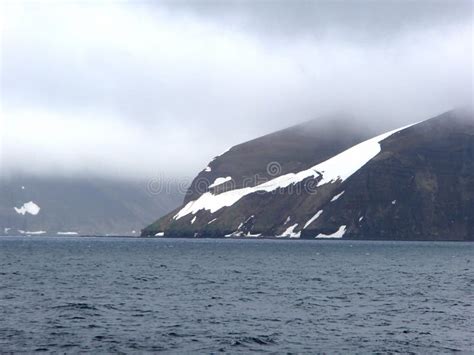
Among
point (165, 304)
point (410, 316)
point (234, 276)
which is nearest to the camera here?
point (410, 316)

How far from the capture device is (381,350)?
48.6m

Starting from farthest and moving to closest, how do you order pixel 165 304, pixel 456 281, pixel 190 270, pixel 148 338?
pixel 190 270 → pixel 456 281 → pixel 165 304 → pixel 148 338

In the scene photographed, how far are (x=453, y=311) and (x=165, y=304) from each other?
77.4 ft

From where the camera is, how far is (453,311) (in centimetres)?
6725

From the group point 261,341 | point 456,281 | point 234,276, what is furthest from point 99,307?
point 456,281

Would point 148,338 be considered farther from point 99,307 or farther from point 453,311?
point 453,311

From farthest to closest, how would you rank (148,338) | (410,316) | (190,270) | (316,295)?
1. (190,270)
2. (316,295)
3. (410,316)
4. (148,338)

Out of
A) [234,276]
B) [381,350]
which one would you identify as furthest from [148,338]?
[234,276]

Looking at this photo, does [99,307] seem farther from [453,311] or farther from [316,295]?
[453,311]

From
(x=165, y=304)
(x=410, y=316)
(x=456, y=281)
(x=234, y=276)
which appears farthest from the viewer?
(x=234, y=276)

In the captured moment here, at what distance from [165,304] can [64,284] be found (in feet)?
79.0

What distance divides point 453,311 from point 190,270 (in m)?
58.4

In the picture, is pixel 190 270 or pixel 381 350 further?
pixel 190 270

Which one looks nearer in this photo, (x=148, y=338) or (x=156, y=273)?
(x=148, y=338)
